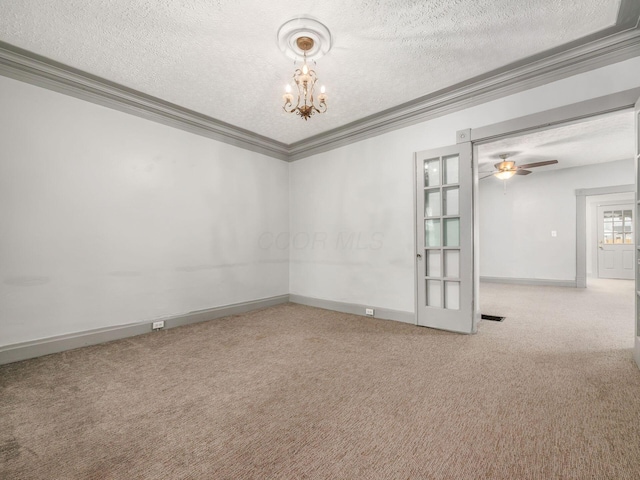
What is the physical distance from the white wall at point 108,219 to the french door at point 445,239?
106 inches

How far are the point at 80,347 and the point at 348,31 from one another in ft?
13.4

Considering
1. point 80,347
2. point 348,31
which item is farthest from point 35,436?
point 348,31

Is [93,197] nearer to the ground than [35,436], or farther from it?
farther from it

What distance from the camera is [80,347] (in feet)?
9.95

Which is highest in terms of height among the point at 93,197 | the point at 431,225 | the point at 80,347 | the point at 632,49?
the point at 632,49

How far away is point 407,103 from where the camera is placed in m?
3.72

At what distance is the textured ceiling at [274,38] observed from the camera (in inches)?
87.8

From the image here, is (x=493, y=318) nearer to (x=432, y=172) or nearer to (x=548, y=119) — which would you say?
(x=432, y=172)

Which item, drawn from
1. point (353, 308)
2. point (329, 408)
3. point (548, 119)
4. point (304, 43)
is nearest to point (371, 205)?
point (353, 308)

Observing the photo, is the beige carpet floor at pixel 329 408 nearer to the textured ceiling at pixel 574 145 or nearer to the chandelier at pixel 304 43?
the chandelier at pixel 304 43

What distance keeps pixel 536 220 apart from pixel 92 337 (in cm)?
916

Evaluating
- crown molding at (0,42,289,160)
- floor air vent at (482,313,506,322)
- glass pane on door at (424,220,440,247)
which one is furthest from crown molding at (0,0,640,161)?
floor air vent at (482,313,506,322)

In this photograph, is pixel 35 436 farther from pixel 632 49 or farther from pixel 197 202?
pixel 632 49

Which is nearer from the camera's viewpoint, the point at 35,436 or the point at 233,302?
the point at 35,436
